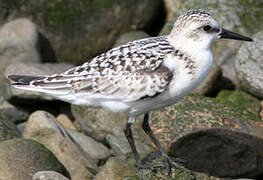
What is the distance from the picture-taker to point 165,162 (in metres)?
7.19

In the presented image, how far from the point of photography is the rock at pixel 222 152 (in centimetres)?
816

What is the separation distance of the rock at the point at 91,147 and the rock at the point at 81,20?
118 inches

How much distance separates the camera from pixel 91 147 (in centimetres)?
912

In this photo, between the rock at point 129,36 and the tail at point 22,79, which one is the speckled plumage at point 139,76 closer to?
the tail at point 22,79

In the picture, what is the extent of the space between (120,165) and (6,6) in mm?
5823

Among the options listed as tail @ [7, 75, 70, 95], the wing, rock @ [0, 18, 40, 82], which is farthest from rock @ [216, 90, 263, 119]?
rock @ [0, 18, 40, 82]

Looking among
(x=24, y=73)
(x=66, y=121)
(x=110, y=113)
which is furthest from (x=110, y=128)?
(x=24, y=73)

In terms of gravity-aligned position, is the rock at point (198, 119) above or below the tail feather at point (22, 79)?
below

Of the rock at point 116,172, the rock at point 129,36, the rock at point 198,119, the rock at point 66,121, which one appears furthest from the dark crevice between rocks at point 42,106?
the rock at point 116,172

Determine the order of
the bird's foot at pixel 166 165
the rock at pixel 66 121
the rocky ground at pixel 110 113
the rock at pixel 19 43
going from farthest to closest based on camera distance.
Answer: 1. the rock at pixel 19 43
2. the rock at pixel 66 121
3. the rocky ground at pixel 110 113
4. the bird's foot at pixel 166 165

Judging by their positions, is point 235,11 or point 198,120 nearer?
point 198,120

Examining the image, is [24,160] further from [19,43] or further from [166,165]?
[19,43]

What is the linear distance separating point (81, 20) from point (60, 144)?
414cm

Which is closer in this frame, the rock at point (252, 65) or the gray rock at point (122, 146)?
the gray rock at point (122, 146)
